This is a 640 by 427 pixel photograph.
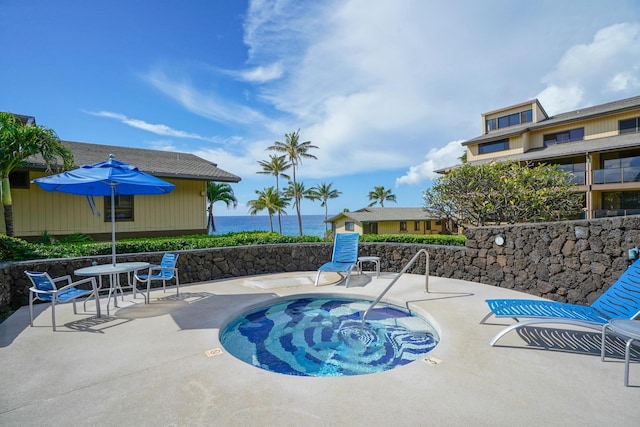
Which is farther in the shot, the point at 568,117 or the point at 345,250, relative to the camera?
the point at 568,117

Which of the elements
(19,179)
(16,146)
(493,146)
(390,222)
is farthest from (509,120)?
(19,179)

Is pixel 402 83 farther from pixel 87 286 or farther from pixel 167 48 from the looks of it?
pixel 87 286

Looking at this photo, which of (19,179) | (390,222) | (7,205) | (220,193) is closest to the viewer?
(7,205)

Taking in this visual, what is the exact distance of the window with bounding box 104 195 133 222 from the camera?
11.2 metres

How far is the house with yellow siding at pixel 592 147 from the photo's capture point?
1756 centimetres

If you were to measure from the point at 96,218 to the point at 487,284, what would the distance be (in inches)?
505

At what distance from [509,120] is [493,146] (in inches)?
106

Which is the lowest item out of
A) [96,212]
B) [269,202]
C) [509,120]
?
[96,212]

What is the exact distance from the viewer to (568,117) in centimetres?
2159

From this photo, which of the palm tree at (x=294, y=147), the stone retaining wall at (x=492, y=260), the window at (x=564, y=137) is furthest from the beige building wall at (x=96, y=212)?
the window at (x=564, y=137)

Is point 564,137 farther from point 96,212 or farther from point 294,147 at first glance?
point 96,212

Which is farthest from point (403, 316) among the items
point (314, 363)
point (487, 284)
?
point (487, 284)

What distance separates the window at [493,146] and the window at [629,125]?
21.2 ft

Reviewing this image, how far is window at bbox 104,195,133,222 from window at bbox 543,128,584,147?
27.0 metres
